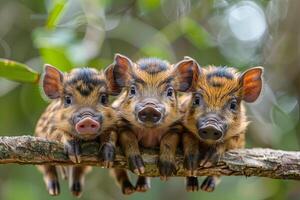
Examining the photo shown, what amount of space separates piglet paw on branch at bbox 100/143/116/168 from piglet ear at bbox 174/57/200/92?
0.61 m

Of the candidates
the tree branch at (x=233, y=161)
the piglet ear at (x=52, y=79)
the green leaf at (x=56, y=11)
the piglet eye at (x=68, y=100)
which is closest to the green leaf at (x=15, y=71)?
the piglet ear at (x=52, y=79)

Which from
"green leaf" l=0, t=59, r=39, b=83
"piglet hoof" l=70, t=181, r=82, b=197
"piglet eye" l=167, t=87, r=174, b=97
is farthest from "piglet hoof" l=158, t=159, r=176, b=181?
"green leaf" l=0, t=59, r=39, b=83

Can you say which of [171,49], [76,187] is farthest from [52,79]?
[171,49]

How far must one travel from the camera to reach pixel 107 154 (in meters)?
3.44

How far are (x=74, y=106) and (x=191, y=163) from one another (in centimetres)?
66

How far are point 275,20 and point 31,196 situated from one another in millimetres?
2397

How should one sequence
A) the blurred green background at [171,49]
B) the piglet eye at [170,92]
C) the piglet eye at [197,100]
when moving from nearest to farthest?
the piglet eye at [197,100] → the piglet eye at [170,92] → the blurred green background at [171,49]

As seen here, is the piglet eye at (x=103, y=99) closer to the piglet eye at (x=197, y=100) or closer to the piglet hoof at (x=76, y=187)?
the piglet eye at (x=197, y=100)

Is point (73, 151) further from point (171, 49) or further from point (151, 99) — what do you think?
point (171, 49)

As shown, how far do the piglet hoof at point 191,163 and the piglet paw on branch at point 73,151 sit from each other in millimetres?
526

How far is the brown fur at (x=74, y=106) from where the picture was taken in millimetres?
3605

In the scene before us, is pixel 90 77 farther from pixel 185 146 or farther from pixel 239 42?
pixel 239 42

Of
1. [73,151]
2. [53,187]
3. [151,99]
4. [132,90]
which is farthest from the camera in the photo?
[53,187]

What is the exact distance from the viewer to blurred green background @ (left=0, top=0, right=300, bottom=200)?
17.5 ft
